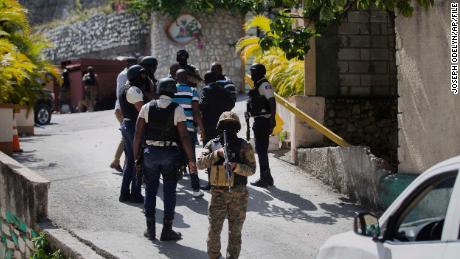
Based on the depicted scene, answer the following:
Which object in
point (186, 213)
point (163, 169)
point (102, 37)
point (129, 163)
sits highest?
point (102, 37)

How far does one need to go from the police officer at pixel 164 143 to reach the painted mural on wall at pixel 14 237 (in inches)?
83.1

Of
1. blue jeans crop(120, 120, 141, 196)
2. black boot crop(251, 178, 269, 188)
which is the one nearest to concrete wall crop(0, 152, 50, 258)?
blue jeans crop(120, 120, 141, 196)

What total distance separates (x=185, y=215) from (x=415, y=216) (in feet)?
17.0

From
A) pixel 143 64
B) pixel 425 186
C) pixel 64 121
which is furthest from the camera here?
pixel 64 121

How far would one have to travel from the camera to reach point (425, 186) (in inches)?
162

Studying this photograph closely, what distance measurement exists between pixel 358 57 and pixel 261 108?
2.81 m

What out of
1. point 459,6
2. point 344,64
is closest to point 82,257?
point 459,6

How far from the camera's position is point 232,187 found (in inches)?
279

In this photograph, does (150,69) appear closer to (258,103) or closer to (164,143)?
(258,103)

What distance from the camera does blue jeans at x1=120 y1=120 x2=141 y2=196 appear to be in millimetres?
9727

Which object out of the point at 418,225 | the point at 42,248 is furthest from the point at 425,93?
the point at 418,225

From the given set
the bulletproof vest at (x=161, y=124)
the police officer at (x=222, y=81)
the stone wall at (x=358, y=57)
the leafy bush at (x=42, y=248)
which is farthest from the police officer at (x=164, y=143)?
the stone wall at (x=358, y=57)

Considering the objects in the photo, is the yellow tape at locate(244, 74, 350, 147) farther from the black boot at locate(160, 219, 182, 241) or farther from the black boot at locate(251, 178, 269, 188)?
the black boot at locate(160, 219, 182, 241)

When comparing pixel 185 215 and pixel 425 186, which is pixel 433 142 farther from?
pixel 425 186
